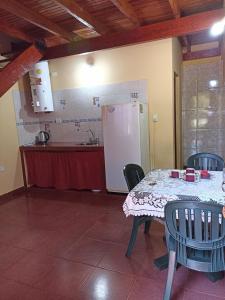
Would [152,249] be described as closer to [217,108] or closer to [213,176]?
[213,176]

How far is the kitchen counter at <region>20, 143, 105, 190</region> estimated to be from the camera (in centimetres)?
394

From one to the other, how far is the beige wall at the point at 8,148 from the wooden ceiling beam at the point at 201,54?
370cm

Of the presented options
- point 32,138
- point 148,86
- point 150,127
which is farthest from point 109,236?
point 32,138

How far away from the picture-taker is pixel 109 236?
8.38 feet

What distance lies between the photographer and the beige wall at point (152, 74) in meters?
3.67

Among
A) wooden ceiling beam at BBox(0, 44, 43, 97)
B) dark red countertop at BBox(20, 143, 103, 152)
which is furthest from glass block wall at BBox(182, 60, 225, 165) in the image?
wooden ceiling beam at BBox(0, 44, 43, 97)

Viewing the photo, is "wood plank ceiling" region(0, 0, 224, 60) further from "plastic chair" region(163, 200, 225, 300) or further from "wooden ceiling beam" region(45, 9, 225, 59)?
"plastic chair" region(163, 200, 225, 300)

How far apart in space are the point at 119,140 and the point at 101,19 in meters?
1.74

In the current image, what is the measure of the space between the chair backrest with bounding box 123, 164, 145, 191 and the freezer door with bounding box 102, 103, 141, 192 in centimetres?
114

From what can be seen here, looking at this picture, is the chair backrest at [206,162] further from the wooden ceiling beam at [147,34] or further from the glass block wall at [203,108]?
the glass block wall at [203,108]

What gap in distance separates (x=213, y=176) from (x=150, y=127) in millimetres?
1944

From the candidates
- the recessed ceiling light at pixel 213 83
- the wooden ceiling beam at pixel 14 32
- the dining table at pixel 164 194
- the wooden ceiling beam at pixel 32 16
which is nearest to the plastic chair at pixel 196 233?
the dining table at pixel 164 194

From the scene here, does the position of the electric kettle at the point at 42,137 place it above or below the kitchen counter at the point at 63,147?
above

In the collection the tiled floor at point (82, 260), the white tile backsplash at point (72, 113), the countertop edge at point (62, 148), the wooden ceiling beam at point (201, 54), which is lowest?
the tiled floor at point (82, 260)
